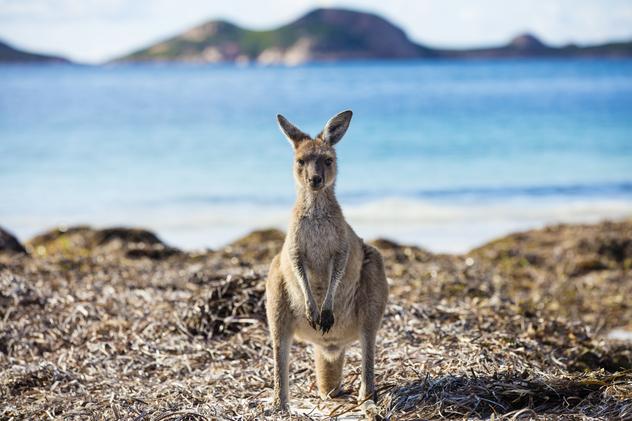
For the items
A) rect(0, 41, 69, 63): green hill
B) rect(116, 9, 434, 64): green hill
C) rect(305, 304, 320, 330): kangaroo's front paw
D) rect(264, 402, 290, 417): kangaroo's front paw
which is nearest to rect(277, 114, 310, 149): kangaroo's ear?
rect(305, 304, 320, 330): kangaroo's front paw

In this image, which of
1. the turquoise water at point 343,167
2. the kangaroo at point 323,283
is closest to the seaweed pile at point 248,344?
the kangaroo at point 323,283

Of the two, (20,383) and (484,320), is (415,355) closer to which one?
(484,320)

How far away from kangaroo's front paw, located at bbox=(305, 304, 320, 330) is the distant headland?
106791mm

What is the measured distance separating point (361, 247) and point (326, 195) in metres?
0.35

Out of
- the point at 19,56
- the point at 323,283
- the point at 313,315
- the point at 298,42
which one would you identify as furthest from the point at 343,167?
the point at 19,56

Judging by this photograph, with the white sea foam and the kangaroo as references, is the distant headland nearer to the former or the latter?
the white sea foam

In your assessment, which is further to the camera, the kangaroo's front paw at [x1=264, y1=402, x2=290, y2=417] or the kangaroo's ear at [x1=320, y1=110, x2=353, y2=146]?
the kangaroo's ear at [x1=320, y1=110, x2=353, y2=146]

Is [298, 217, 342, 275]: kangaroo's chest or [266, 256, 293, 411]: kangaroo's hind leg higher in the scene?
[298, 217, 342, 275]: kangaroo's chest

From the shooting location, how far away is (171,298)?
600 cm

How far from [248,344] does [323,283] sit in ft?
3.69

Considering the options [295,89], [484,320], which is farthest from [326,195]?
[295,89]

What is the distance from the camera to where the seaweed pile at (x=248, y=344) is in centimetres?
396

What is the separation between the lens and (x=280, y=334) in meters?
4.11

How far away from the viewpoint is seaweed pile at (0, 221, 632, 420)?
13.0ft
